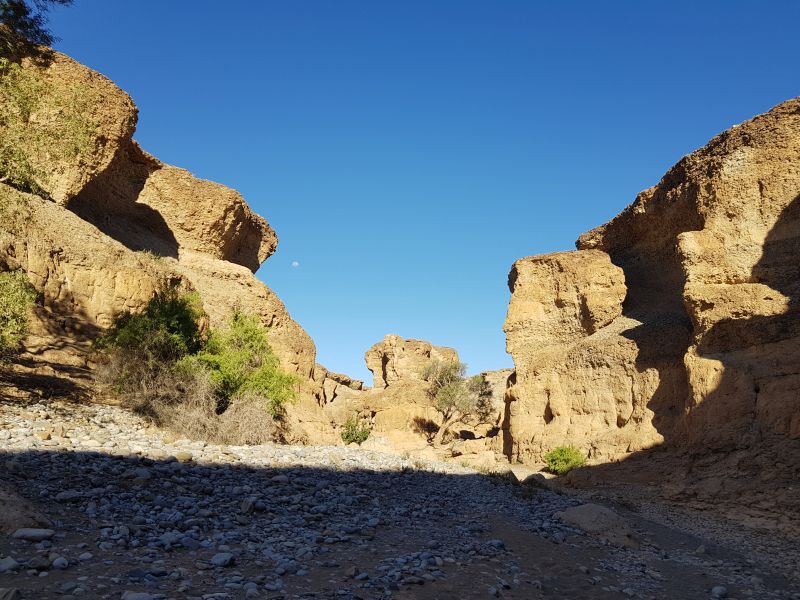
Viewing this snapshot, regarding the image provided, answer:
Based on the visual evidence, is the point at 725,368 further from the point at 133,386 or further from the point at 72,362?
the point at 72,362

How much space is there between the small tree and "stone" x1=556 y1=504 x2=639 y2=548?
34477 millimetres

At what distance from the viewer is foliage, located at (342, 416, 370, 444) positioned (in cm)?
4459

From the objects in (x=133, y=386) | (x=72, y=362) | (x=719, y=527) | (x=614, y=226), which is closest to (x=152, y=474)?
(x=133, y=386)

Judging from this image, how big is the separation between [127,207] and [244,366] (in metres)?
18.8

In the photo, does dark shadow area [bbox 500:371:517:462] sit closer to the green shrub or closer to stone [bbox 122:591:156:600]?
the green shrub

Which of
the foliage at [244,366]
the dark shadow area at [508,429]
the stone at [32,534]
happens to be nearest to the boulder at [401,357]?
the dark shadow area at [508,429]

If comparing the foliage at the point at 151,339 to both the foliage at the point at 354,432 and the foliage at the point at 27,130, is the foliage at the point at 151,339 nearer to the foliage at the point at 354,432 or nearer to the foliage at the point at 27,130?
the foliage at the point at 27,130

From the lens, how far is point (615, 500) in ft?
60.6

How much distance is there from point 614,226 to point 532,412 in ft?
43.1

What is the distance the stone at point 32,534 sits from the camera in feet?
18.8

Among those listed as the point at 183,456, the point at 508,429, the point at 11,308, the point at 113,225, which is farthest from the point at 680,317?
the point at 113,225

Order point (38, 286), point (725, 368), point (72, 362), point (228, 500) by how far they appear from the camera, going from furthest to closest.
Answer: point (725, 368), point (38, 286), point (72, 362), point (228, 500)

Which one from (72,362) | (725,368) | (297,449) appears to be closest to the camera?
(297,449)

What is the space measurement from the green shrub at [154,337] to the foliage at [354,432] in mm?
26674
